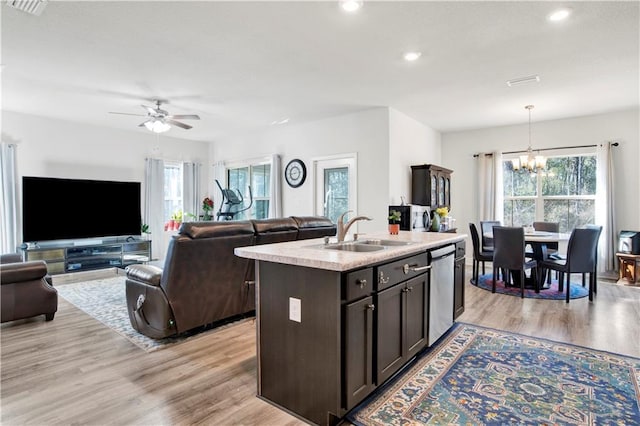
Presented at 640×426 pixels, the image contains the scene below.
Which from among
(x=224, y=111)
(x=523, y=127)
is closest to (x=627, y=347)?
(x=523, y=127)

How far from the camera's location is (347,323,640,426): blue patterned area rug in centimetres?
202

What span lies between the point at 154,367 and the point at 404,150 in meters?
4.77

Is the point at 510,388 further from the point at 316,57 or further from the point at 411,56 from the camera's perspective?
the point at 316,57

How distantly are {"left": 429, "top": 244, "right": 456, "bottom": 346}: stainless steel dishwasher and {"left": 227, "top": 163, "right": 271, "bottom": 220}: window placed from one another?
4.72 meters

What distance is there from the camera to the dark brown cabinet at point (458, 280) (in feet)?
11.0

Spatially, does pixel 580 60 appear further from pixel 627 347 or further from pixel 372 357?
pixel 372 357

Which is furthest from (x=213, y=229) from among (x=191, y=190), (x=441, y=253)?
(x=191, y=190)


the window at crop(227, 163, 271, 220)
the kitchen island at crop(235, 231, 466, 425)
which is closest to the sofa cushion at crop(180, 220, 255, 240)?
the kitchen island at crop(235, 231, 466, 425)

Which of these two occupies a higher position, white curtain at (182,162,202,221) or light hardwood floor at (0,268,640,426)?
white curtain at (182,162,202,221)

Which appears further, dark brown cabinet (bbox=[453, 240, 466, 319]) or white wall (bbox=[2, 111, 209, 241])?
white wall (bbox=[2, 111, 209, 241])

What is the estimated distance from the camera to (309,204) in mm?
6461

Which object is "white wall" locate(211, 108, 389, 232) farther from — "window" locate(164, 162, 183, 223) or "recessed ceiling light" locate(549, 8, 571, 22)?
"recessed ceiling light" locate(549, 8, 571, 22)

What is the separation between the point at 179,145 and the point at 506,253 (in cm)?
689

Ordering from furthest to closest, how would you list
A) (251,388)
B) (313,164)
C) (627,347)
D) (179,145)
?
(179,145), (313,164), (627,347), (251,388)
